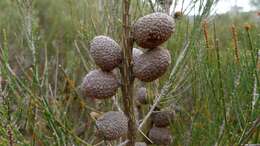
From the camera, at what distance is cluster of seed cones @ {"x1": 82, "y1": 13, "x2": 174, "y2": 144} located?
3.65 ft

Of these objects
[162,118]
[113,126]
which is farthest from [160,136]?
[113,126]

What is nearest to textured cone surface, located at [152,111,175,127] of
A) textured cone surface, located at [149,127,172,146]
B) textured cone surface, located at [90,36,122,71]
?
textured cone surface, located at [149,127,172,146]

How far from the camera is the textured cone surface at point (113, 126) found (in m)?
1.16

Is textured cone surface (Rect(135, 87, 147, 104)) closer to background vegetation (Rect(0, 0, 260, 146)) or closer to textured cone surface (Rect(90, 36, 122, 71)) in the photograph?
background vegetation (Rect(0, 0, 260, 146))

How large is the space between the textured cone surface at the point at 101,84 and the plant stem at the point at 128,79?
38 mm

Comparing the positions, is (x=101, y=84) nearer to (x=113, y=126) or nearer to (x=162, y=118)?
(x=113, y=126)

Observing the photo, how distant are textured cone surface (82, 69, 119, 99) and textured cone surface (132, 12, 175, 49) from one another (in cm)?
16

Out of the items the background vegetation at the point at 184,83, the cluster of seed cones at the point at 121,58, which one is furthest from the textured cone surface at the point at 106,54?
the background vegetation at the point at 184,83

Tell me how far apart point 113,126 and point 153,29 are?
33cm

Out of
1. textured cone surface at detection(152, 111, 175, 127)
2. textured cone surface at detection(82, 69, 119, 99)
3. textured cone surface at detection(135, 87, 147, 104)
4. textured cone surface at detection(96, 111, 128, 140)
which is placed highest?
textured cone surface at detection(82, 69, 119, 99)

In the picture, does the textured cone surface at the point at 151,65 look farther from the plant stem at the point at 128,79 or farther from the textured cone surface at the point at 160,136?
the textured cone surface at the point at 160,136

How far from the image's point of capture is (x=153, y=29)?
1101mm

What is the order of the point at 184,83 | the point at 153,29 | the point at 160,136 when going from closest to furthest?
the point at 153,29 → the point at 184,83 → the point at 160,136

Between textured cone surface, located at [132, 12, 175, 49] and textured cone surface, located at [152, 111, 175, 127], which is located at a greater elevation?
textured cone surface, located at [132, 12, 175, 49]
